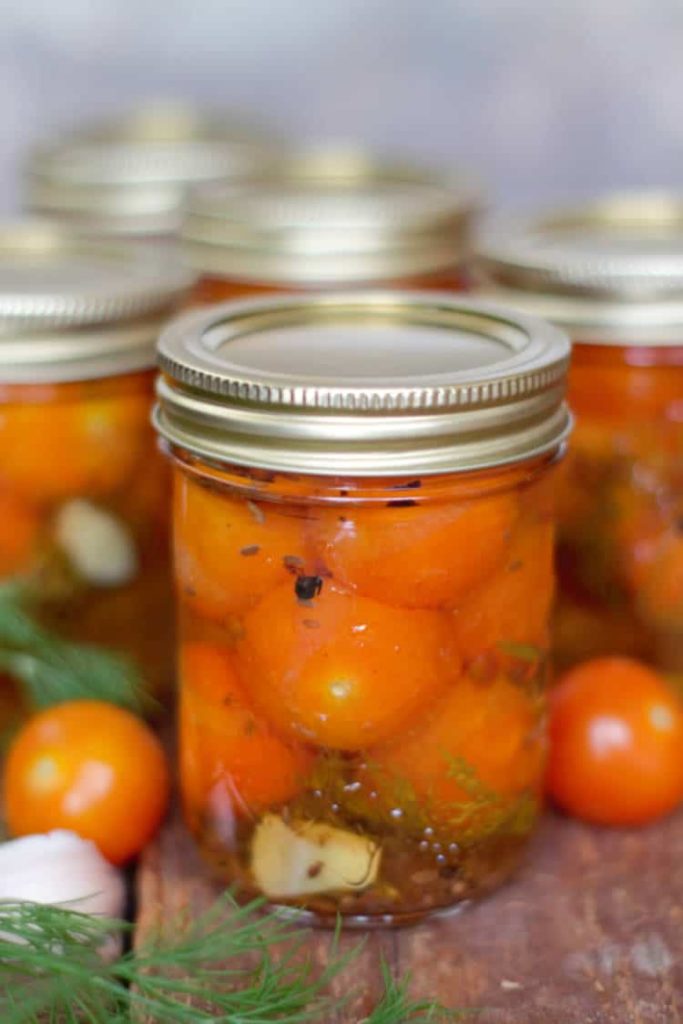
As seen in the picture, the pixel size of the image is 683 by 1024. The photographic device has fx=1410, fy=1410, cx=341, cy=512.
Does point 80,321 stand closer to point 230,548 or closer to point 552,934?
point 230,548

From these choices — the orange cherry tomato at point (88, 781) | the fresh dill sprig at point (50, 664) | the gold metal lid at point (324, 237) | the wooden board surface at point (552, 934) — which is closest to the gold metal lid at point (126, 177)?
the gold metal lid at point (324, 237)

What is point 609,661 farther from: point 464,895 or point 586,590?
point 464,895

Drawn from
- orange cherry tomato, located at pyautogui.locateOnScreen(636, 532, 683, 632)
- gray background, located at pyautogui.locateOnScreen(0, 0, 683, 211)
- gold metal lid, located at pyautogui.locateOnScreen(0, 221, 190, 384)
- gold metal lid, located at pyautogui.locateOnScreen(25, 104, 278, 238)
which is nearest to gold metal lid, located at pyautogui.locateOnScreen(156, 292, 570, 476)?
gold metal lid, located at pyautogui.locateOnScreen(0, 221, 190, 384)

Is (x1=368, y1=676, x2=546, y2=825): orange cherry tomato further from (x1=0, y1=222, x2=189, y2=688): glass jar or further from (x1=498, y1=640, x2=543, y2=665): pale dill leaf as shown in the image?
(x1=0, y1=222, x2=189, y2=688): glass jar

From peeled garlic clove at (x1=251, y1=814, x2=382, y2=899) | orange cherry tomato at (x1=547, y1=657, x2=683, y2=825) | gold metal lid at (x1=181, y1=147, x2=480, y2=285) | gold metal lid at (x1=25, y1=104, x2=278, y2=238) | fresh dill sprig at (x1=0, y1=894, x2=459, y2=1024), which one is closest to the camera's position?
fresh dill sprig at (x1=0, y1=894, x2=459, y2=1024)

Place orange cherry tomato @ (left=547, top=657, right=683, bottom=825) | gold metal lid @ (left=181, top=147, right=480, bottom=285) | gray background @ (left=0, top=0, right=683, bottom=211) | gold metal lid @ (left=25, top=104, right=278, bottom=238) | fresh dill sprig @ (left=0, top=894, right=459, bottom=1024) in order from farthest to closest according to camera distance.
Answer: gray background @ (left=0, top=0, right=683, bottom=211)
gold metal lid @ (left=25, top=104, right=278, bottom=238)
gold metal lid @ (left=181, top=147, right=480, bottom=285)
orange cherry tomato @ (left=547, top=657, right=683, bottom=825)
fresh dill sprig @ (left=0, top=894, right=459, bottom=1024)

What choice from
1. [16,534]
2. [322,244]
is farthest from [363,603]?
[322,244]

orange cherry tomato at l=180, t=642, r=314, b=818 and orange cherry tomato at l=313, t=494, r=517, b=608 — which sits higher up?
orange cherry tomato at l=313, t=494, r=517, b=608
